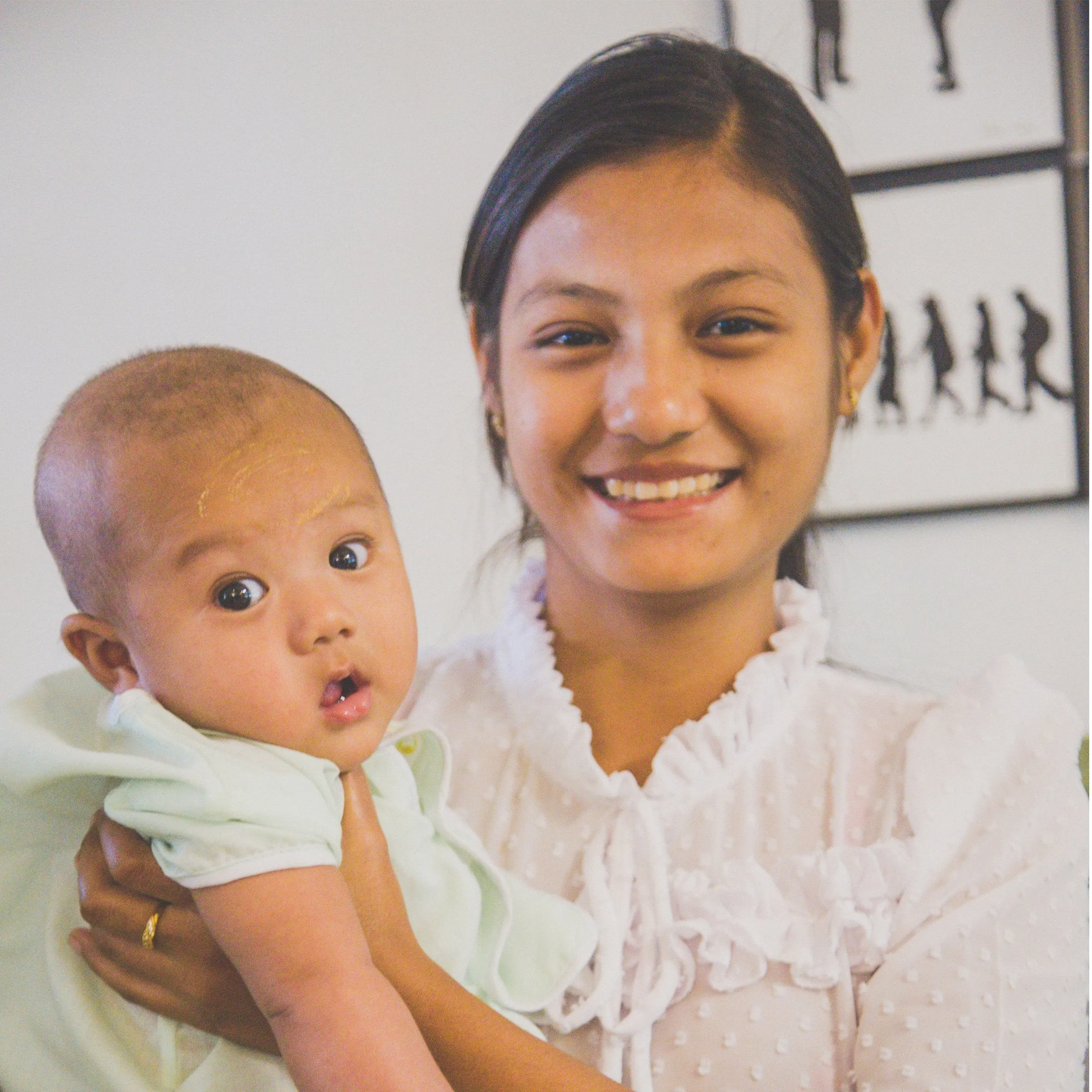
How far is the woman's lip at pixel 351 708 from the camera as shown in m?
0.62

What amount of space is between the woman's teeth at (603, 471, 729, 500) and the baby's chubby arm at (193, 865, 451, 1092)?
0.39 meters

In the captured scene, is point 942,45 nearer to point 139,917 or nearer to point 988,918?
point 988,918

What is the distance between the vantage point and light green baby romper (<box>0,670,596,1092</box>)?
57cm

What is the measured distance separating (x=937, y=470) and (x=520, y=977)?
786mm

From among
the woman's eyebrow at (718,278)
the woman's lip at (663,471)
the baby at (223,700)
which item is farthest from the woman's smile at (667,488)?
the baby at (223,700)

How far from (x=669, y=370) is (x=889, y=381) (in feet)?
1.93

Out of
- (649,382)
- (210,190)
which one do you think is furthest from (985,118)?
(210,190)

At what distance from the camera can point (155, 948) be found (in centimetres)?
64

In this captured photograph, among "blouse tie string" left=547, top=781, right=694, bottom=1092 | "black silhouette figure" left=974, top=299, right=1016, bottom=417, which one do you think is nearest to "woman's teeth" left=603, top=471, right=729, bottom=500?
"blouse tie string" left=547, top=781, right=694, bottom=1092

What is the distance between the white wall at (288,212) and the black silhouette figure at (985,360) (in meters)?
0.16

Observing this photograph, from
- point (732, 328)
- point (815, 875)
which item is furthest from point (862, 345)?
point (815, 875)

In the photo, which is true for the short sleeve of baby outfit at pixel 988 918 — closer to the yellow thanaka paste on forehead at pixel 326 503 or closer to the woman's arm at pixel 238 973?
the woman's arm at pixel 238 973

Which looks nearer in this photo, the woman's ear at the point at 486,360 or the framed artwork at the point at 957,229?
the woman's ear at the point at 486,360

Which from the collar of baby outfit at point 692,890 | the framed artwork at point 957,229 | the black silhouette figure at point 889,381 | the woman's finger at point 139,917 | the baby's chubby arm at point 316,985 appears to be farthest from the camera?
the black silhouette figure at point 889,381
